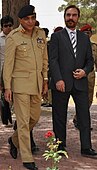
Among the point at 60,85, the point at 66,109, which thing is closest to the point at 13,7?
the point at 66,109

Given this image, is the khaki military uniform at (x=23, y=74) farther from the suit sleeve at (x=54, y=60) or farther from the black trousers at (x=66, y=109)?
the black trousers at (x=66, y=109)

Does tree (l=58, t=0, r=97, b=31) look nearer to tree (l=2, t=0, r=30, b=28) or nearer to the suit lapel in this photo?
tree (l=2, t=0, r=30, b=28)

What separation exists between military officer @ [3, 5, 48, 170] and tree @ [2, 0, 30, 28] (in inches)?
185

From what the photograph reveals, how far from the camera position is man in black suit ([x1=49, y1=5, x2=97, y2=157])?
654cm

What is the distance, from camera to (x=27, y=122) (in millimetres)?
5988

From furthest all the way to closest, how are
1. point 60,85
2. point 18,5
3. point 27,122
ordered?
point 18,5 → point 60,85 → point 27,122

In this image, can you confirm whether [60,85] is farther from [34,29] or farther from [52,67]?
[34,29]

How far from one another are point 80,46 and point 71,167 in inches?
63.1

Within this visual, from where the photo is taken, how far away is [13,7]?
10.8 metres

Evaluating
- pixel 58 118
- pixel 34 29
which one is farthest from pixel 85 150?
pixel 34 29

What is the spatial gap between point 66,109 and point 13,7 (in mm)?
4546

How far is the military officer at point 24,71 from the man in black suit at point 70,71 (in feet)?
1.61

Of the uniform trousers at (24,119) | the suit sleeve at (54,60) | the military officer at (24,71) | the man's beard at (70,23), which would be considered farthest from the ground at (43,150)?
the man's beard at (70,23)

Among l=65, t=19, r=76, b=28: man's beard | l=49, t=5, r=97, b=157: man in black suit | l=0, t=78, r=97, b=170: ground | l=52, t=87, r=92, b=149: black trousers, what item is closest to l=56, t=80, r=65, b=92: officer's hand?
l=49, t=5, r=97, b=157: man in black suit
